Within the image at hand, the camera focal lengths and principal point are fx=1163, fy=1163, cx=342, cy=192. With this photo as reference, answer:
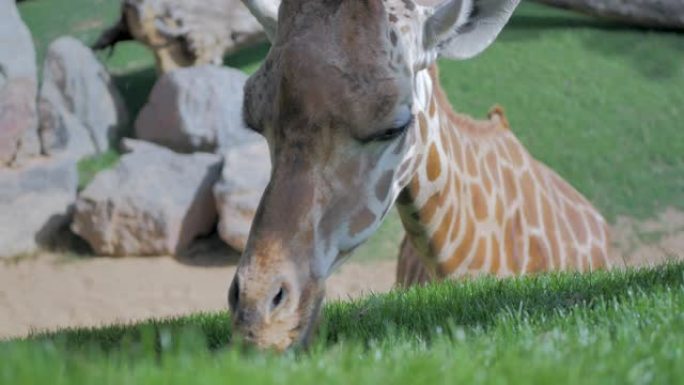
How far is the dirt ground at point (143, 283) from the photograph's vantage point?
10.5 meters

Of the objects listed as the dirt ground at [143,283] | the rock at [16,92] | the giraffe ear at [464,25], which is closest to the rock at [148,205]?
the dirt ground at [143,283]

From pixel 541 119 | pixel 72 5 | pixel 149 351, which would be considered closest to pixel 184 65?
pixel 72 5

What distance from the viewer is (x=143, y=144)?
1279cm

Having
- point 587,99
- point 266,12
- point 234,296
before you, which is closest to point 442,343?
point 234,296

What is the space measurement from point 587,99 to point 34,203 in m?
5.89

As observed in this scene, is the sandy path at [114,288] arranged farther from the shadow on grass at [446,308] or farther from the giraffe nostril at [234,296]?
the giraffe nostril at [234,296]

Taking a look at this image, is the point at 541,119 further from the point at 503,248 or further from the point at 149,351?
the point at 149,351

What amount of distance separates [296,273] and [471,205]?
2.48 metres

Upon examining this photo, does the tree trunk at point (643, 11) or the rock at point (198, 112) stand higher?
A: the tree trunk at point (643, 11)

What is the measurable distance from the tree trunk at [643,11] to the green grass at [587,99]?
0.48 ft

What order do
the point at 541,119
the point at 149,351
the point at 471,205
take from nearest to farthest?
the point at 149,351, the point at 471,205, the point at 541,119

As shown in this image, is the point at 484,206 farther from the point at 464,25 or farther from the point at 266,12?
the point at 266,12

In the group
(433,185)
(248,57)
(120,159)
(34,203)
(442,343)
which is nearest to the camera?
(442,343)

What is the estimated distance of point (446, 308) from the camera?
3.71 m
